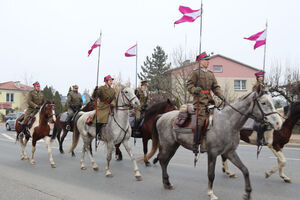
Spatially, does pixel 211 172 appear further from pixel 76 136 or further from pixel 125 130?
pixel 76 136

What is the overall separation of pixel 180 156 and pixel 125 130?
3696 millimetres

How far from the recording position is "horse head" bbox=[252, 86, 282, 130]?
4941 mm

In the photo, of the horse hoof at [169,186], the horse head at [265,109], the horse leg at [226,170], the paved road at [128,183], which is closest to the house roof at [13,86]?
the paved road at [128,183]

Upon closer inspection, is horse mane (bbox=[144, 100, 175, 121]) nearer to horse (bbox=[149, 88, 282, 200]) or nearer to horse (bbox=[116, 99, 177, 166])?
horse (bbox=[116, 99, 177, 166])

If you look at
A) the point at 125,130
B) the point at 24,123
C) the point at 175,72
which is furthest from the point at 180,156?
the point at 175,72

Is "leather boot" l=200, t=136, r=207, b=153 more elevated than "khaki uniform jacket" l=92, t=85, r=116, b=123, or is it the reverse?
"khaki uniform jacket" l=92, t=85, r=116, b=123

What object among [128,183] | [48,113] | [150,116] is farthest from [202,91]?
[48,113]

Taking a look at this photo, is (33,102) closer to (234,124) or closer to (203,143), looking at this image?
(203,143)

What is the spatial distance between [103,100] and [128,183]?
101 inches

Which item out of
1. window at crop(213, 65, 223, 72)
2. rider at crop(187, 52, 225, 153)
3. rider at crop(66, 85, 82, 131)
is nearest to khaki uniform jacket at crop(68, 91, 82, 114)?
rider at crop(66, 85, 82, 131)

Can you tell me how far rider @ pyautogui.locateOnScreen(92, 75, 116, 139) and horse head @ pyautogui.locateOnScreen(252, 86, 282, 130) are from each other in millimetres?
4045

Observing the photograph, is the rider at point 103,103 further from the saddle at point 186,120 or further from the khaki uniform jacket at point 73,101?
the khaki uniform jacket at point 73,101

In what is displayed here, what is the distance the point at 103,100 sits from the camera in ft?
26.1

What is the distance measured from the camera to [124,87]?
7.62m
